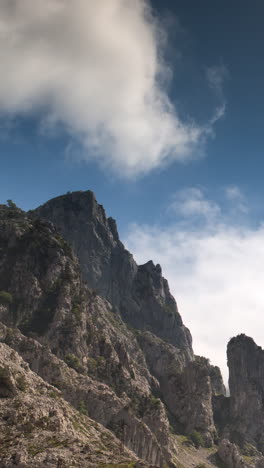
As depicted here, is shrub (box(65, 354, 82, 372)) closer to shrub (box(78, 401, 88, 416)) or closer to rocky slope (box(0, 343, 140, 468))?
shrub (box(78, 401, 88, 416))

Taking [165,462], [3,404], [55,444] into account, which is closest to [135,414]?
[165,462]

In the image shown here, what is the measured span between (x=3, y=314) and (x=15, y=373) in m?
77.7

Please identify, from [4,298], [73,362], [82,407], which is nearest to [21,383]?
[82,407]

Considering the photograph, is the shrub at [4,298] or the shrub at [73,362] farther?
the shrub at [4,298]

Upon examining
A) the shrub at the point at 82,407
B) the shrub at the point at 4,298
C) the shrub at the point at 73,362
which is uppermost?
the shrub at the point at 4,298

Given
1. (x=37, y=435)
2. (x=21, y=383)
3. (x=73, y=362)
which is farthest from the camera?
(x=73, y=362)

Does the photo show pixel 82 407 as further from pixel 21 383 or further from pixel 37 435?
pixel 37 435

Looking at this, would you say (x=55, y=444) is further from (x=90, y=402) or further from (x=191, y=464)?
(x=191, y=464)

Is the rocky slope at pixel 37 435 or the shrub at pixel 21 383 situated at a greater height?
the shrub at pixel 21 383

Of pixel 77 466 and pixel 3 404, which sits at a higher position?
pixel 3 404

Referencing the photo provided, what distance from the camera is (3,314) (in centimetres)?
19325

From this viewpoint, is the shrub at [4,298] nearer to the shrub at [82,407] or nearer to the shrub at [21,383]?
the shrub at [82,407]

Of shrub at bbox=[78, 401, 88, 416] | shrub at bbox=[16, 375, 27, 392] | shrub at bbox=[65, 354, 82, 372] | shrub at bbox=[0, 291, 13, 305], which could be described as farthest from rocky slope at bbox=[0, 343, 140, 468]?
shrub at bbox=[0, 291, 13, 305]

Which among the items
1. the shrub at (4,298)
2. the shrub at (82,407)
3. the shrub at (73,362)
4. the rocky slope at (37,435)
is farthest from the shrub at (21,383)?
the shrub at (4,298)
